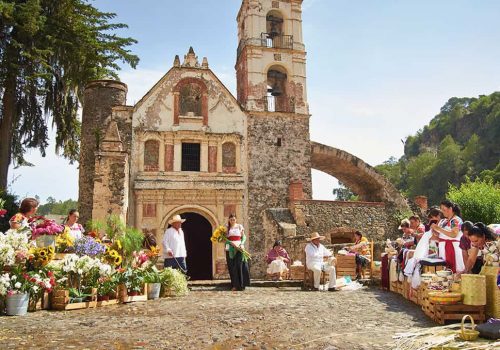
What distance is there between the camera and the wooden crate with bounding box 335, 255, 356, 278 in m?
13.0

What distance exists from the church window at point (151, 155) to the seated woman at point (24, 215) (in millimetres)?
10954

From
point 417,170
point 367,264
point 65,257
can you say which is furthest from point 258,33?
point 417,170

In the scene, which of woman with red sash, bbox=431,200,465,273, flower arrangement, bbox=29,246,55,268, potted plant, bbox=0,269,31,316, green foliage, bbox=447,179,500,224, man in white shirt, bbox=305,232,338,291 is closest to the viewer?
potted plant, bbox=0,269,31,316

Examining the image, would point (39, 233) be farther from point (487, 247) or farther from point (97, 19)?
point (97, 19)

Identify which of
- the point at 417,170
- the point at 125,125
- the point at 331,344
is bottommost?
the point at 331,344

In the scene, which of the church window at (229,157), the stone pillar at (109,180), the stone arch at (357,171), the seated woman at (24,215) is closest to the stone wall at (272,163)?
the church window at (229,157)

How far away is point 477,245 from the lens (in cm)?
688

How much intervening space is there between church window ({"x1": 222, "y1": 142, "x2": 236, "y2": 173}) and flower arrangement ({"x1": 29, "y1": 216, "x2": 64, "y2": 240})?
1178 centimetres

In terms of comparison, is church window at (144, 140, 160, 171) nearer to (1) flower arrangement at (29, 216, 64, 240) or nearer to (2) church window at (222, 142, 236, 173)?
(2) church window at (222, 142, 236, 173)

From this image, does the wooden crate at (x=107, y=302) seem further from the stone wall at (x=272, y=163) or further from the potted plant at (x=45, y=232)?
the stone wall at (x=272, y=163)

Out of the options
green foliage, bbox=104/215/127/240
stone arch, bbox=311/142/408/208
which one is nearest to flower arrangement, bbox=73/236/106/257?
green foliage, bbox=104/215/127/240

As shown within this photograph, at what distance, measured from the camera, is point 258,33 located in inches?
845

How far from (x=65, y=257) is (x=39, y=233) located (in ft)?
1.97

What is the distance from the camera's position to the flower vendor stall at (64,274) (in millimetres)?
7250
